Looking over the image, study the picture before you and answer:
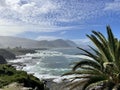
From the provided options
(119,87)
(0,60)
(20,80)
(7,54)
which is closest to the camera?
(119,87)

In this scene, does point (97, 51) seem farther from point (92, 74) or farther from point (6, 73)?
point (6, 73)

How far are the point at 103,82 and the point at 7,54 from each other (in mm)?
169966

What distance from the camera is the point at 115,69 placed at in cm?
1146

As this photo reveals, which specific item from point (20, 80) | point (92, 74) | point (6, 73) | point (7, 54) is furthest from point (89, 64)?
point (7, 54)

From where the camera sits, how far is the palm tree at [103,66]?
1145cm

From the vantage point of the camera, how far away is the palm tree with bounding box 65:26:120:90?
11.4 metres

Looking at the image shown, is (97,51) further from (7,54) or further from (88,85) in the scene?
(7,54)

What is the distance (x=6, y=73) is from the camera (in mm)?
54156

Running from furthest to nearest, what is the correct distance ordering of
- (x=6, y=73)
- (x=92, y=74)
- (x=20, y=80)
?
(x=6, y=73), (x=20, y=80), (x=92, y=74)

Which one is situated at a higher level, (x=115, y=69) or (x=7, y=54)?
(x=7, y=54)

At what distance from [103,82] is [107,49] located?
51.1 inches

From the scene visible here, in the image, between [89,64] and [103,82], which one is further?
[89,64]

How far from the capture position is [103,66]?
37.4ft

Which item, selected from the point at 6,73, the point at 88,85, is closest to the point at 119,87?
the point at 88,85
